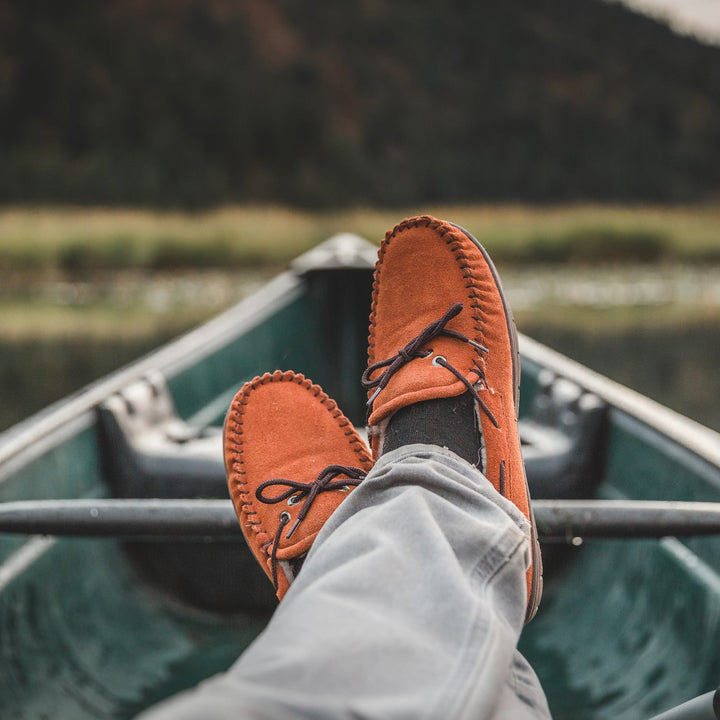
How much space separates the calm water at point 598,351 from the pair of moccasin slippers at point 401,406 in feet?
7.24

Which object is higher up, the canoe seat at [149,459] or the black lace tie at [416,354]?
the black lace tie at [416,354]

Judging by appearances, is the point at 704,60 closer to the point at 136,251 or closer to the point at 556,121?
the point at 556,121

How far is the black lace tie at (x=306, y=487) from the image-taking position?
0.70 metres

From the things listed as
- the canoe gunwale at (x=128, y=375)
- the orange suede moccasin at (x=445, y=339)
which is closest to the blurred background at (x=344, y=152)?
the canoe gunwale at (x=128, y=375)

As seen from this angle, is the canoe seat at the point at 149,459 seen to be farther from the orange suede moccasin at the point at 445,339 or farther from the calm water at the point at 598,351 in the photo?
the calm water at the point at 598,351

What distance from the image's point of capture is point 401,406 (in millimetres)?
713

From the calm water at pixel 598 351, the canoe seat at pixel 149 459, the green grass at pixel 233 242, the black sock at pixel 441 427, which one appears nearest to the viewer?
the black sock at pixel 441 427

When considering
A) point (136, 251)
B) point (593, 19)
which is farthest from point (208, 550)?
point (593, 19)

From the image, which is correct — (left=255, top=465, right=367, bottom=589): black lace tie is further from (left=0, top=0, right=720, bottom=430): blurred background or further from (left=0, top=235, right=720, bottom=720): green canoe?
(left=0, top=0, right=720, bottom=430): blurred background

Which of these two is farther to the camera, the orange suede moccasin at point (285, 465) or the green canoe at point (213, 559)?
the green canoe at point (213, 559)

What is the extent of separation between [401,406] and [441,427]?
46 mm

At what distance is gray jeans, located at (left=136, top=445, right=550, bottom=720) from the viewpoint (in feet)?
1.19

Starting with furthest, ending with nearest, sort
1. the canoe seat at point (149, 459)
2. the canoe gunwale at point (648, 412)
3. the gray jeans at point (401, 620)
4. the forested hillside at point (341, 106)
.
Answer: the forested hillside at point (341, 106) → the canoe seat at point (149, 459) → the canoe gunwale at point (648, 412) → the gray jeans at point (401, 620)

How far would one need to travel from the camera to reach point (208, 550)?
42.7 inches
